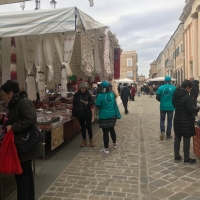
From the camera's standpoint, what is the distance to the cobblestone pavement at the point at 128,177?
3482 mm

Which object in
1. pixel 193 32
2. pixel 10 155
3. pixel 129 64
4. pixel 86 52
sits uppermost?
pixel 129 64

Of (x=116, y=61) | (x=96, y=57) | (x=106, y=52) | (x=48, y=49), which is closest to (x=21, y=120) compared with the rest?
(x=48, y=49)

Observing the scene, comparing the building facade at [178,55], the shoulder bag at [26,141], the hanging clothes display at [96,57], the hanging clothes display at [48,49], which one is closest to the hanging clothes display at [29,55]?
the hanging clothes display at [48,49]

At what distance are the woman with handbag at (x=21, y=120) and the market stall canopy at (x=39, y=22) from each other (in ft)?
6.31

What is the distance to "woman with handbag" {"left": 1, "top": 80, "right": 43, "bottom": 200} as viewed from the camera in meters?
2.57

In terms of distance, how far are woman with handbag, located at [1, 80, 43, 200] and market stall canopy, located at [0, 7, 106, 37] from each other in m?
1.92

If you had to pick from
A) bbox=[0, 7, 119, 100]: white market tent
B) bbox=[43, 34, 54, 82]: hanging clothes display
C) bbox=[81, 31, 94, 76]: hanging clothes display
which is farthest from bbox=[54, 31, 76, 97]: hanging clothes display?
bbox=[81, 31, 94, 76]: hanging clothes display

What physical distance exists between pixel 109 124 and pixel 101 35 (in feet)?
10.3

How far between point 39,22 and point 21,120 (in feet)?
7.76

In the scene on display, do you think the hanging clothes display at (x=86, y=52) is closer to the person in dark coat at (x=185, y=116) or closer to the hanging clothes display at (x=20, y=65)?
the hanging clothes display at (x=20, y=65)

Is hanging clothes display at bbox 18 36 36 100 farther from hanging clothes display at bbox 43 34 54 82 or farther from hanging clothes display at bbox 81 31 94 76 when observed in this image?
hanging clothes display at bbox 81 31 94 76

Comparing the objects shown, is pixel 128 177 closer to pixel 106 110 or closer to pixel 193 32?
pixel 106 110

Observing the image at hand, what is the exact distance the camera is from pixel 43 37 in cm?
513

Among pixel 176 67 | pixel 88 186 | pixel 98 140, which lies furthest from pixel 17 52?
pixel 176 67
